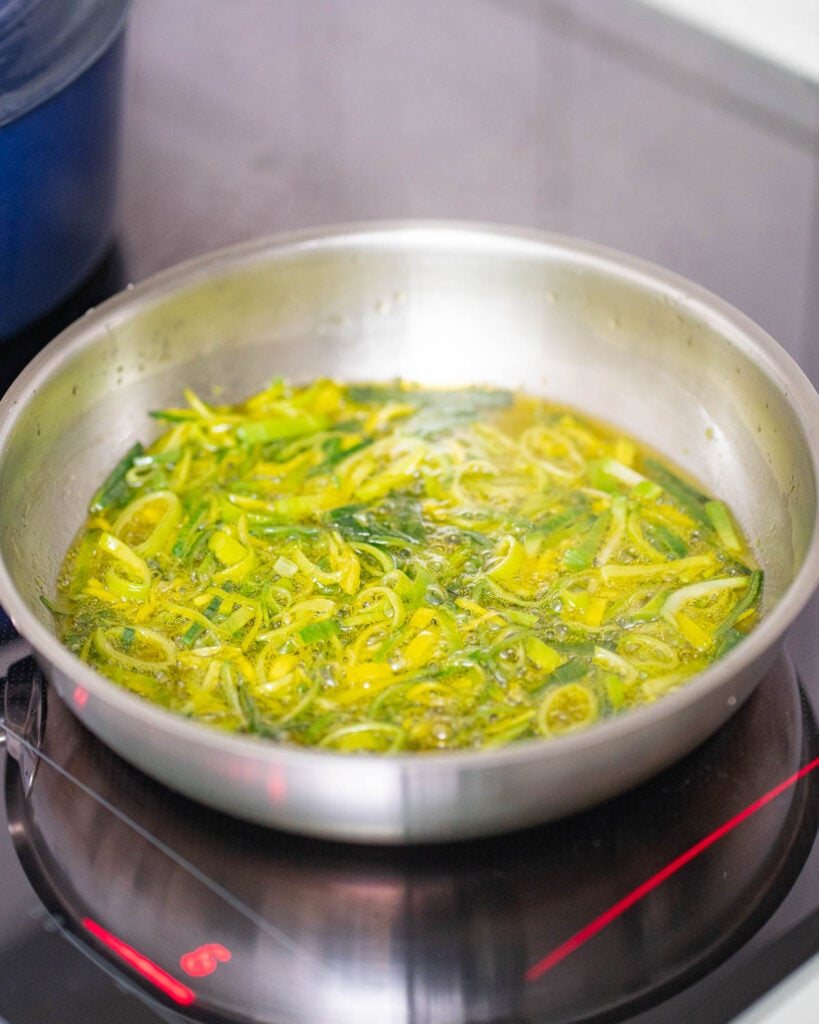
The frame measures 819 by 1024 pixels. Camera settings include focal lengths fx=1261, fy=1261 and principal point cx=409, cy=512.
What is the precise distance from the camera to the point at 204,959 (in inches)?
40.5

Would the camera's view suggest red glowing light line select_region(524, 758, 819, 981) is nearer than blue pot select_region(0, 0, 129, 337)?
Yes

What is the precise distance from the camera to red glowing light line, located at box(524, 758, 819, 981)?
1.01 m

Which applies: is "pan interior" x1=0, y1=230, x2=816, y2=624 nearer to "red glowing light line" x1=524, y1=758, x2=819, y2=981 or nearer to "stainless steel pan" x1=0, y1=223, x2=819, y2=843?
"stainless steel pan" x1=0, y1=223, x2=819, y2=843

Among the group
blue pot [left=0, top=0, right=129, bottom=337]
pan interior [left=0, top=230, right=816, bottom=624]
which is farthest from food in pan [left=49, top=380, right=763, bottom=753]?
blue pot [left=0, top=0, right=129, bottom=337]

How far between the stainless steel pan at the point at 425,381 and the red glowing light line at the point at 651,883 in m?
0.08

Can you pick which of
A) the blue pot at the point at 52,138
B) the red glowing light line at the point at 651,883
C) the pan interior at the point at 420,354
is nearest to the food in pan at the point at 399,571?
the pan interior at the point at 420,354

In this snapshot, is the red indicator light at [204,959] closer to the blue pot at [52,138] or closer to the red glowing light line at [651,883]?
the red glowing light line at [651,883]

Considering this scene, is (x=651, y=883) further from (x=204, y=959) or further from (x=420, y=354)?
(x=420, y=354)

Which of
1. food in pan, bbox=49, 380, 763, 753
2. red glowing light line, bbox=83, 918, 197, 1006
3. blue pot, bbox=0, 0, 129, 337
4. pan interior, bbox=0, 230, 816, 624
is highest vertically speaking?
blue pot, bbox=0, 0, 129, 337

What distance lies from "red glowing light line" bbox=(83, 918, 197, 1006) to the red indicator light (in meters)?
0.01

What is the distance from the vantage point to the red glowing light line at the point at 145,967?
1.01 meters

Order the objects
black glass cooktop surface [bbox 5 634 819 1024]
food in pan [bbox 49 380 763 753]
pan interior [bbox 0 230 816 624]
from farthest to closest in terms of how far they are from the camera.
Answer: pan interior [bbox 0 230 816 624]
food in pan [bbox 49 380 763 753]
black glass cooktop surface [bbox 5 634 819 1024]

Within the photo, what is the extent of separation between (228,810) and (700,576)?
0.63 meters

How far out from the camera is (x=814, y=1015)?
3.34ft
